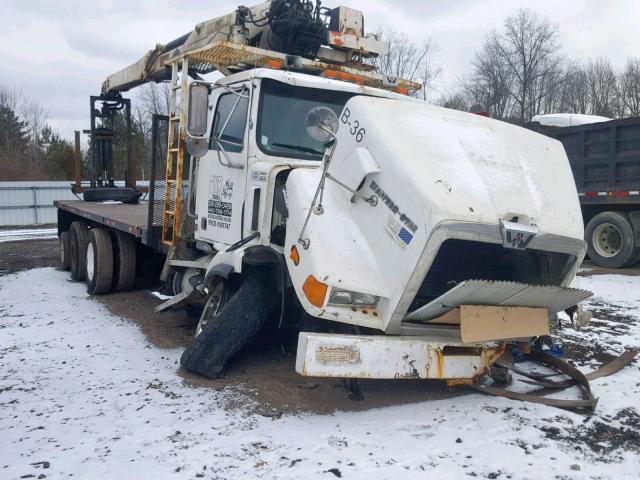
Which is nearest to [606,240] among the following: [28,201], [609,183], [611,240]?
[611,240]

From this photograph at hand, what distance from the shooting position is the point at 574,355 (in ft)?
17.6

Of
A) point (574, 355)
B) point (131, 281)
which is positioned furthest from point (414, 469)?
point (131, 281)

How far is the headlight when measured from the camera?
3.62m

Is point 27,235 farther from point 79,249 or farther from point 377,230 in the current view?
point 377,230

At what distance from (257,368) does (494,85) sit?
37.5 metres

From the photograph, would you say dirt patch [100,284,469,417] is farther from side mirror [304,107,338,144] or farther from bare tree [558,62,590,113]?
bare tree [558,62,590,113]

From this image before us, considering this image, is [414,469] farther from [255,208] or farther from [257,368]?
[255,208]

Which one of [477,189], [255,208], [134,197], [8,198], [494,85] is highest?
[494,85]

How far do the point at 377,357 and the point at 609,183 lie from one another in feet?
29.9

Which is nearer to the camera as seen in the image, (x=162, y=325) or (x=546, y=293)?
(x=546, y=293)

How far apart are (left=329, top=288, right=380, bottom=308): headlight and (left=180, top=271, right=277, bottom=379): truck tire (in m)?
0.90

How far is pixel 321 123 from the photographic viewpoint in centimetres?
395

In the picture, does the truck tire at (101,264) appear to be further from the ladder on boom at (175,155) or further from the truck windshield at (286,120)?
the truck windshield at (286,120)

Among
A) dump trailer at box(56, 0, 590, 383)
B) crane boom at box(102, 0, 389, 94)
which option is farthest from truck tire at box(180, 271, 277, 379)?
crane boom at box(102, 0, 389, 94)
